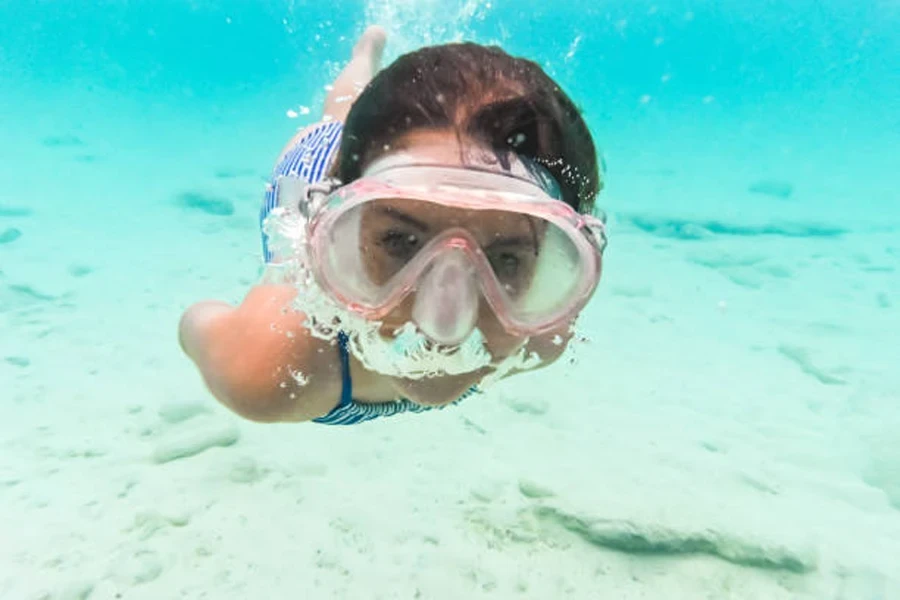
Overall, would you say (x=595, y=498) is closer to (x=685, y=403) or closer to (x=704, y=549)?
(x=704, y=549)

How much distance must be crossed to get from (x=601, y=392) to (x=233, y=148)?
20193 mm

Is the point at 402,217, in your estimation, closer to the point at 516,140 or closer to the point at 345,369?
the point at 516,140

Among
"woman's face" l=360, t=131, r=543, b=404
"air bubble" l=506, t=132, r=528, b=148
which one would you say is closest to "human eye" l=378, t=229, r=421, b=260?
"woman's face" l=360, t=131, r=543, b=404

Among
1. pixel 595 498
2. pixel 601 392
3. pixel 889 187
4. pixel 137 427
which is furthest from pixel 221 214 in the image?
pixel 889 187

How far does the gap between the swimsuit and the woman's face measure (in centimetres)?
68

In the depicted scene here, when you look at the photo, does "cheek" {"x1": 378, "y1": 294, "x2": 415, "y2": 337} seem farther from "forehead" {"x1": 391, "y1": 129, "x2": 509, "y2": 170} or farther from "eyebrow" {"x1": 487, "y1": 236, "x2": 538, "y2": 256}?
"forehead" {"x1": 391, "y1": 129, "x2": 509, "y2": 170}

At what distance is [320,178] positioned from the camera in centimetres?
318

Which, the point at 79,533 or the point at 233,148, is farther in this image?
the point at 233,148

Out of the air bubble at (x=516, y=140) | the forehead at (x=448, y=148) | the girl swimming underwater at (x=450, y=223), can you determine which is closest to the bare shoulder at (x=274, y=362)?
the girl swimming underwater at (x=450, y=223)

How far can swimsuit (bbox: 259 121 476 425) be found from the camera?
3.09 metres

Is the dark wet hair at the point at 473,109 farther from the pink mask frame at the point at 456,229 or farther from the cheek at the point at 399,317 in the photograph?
the cheek at the point at 399,317

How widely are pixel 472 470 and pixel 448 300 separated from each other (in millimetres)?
3309

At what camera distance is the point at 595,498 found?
4.62 m

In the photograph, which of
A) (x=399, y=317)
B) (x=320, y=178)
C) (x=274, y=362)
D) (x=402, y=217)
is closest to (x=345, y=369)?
(x=274, y=362)
